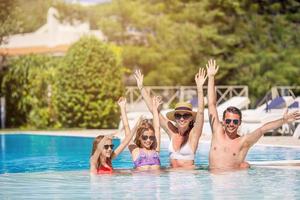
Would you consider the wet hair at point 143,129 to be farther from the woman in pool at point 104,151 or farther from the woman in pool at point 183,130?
the woman in pool at point 183,130

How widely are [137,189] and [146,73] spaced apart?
3016 cm

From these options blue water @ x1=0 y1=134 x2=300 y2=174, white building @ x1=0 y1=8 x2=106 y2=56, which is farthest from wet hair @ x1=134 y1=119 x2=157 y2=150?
white building @ x1=0 y1=8 x2=106 y2=56

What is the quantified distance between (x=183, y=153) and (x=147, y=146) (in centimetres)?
52

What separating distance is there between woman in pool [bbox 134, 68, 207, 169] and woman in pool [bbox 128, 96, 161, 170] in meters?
0.15

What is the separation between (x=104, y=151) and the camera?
10.5 meters

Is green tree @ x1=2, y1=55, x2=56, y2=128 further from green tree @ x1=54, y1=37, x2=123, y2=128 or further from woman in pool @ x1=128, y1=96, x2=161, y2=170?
woman in pool @ x1=128, y1=96, x2=161, y2=170

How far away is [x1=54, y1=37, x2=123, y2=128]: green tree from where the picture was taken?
26.3 metres

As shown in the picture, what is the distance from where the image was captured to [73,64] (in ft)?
87.0

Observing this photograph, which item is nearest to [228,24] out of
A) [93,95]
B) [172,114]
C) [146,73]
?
[146,73]

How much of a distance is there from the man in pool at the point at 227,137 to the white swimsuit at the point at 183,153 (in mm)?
299

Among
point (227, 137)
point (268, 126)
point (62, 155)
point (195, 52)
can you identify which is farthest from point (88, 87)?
point (268, 126)

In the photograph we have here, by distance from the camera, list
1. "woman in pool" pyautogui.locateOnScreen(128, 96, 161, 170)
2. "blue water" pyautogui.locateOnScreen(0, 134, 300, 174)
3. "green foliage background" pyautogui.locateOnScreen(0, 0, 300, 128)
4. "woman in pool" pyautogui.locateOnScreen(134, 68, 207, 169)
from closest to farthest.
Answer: "woman in pool" pyautogui.locateOnScreen(134, 68, 207, 169), "woman in pool" pyautogui.locateOnScreen(128, 96, 161, 170), "blue water" pyautogui.locateOnScreen(0, 134, 300, 174), "green foliage background" pyautogui.locateOnScreen(0, 0, 300, 128)

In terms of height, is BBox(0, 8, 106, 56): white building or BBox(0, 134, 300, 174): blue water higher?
BBox(0, 8, 106, 56): white building

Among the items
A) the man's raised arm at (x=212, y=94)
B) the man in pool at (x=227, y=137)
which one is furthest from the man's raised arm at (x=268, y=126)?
the man's raised arm at (x=212, y=94)
